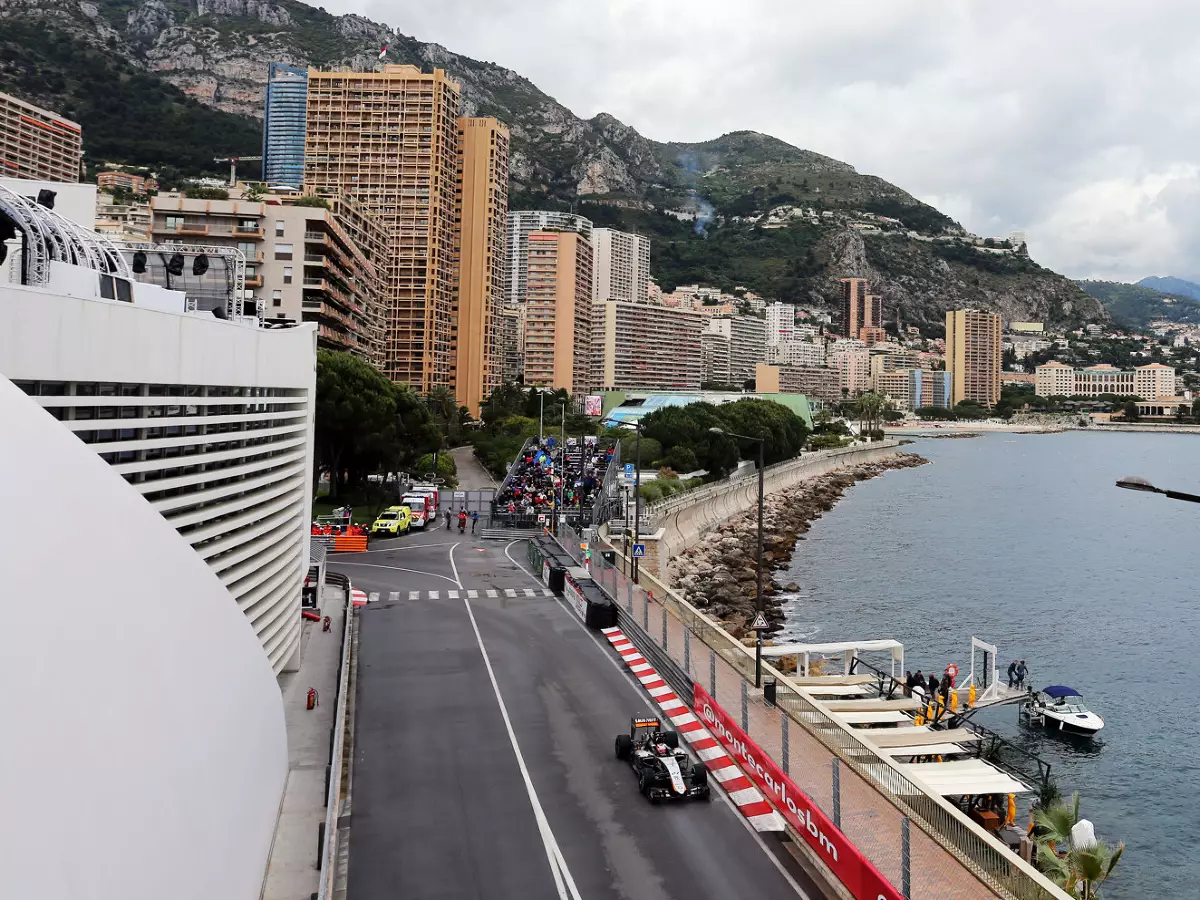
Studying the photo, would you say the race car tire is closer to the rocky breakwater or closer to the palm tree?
the palm tree

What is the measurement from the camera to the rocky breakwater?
41.9m

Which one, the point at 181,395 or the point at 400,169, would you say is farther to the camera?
the point at 400,169

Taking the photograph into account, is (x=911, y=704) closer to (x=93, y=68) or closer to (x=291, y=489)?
(x=291, y=489)

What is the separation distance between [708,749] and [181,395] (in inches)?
465

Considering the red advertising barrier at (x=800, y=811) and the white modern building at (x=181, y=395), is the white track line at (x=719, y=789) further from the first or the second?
the white modern building at (x=181, y=395)

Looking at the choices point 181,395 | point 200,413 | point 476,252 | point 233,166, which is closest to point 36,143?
point 476,252

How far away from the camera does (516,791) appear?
53.4 ft

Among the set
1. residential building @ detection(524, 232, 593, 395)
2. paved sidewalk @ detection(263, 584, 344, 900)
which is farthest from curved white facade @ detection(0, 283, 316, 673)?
residential building @ detection(524, 232, 593, 395)

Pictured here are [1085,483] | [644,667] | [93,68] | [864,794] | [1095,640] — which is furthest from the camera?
[93,68]

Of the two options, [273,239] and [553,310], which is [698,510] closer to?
[273,239]

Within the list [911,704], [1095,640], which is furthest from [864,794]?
[1095,640]

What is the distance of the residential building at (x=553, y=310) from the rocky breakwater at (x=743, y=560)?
3077 inches

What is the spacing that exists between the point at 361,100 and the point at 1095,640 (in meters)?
106

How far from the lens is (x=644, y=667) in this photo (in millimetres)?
23172
